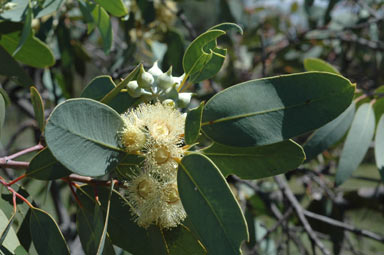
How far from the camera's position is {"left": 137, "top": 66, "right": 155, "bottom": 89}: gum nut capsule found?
0.98m

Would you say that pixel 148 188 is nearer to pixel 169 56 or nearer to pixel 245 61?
pixel 169 56

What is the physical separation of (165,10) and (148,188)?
2.09m

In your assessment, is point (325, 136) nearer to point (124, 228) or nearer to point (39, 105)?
point (124, 228)

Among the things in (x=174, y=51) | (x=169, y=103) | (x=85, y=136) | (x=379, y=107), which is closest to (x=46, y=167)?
(x=85, y=136)

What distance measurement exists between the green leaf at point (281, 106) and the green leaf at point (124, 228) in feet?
1.15

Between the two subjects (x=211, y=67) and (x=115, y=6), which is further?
(x=115, y=6)

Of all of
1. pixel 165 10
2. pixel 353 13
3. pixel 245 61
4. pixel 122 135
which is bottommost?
pixel 245 61

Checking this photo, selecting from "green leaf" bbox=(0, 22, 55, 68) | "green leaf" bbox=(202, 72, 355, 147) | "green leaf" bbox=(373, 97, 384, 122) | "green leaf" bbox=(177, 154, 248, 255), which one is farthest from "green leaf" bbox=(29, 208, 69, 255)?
"green leaf" bbox=(373, 97, 384, 122)

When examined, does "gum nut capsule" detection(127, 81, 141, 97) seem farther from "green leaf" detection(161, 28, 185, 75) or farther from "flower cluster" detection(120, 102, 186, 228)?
"green leaf" detection(161, 28, 185, 75)

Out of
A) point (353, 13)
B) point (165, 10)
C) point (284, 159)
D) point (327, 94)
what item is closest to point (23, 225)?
point (284, 159)

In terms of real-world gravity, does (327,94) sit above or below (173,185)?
above

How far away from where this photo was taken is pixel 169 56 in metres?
1.88

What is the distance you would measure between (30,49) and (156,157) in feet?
2.74

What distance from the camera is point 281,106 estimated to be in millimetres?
908
